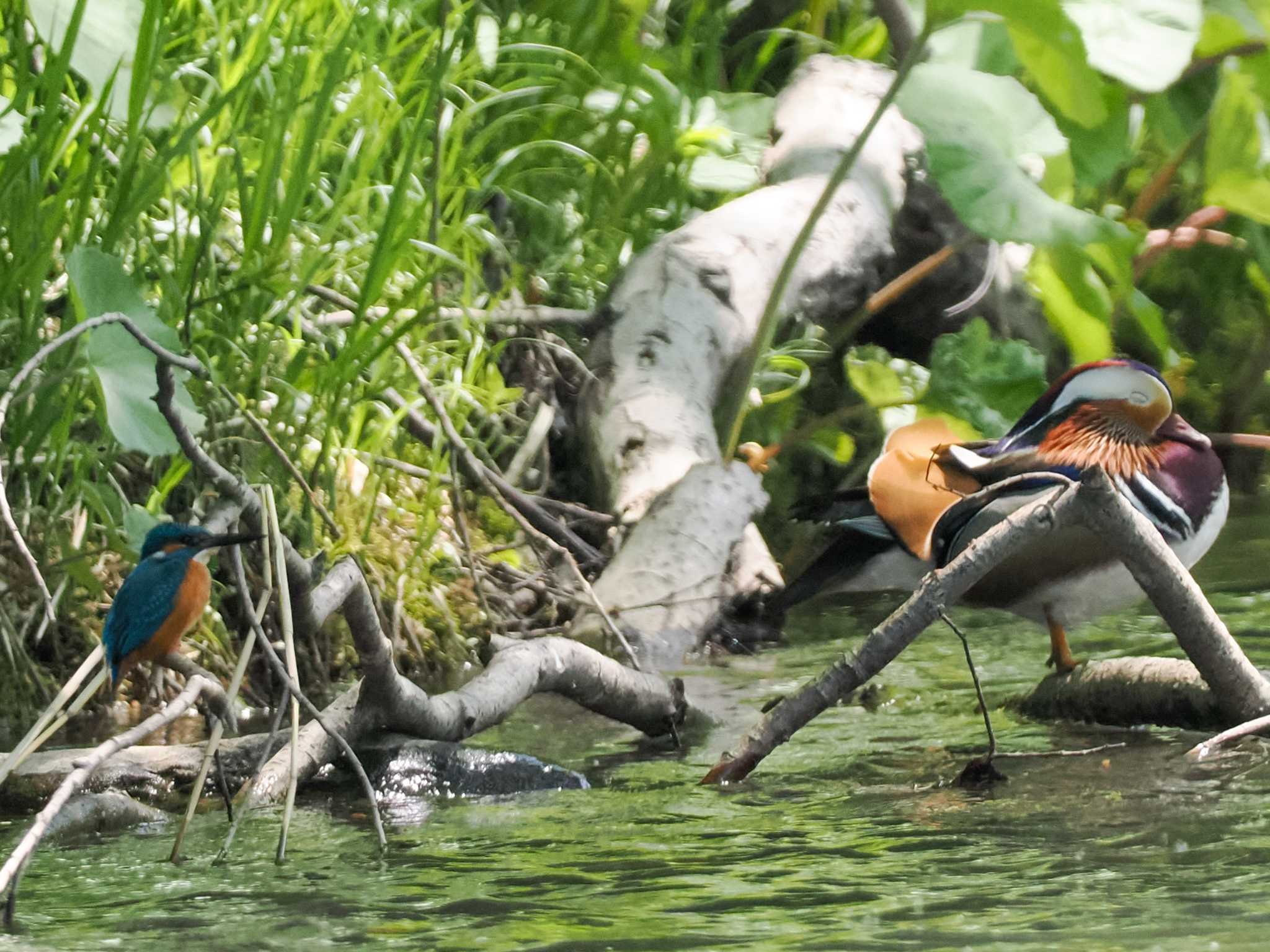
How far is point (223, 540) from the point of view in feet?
7.06

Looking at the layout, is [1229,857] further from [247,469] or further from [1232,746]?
[247,469]

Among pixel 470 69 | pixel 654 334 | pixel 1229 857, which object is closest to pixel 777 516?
pixel 654 334

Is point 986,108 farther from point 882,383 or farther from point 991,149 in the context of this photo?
point 882,383

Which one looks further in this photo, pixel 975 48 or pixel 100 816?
pixel 975 48

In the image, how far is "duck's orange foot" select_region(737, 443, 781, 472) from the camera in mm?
5051

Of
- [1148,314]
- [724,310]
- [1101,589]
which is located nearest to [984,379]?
[1148,314]

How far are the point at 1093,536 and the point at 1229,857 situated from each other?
1.35m

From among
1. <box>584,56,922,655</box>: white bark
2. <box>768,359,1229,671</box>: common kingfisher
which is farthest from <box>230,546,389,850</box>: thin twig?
<box>584,56,922,655</box>: white bark

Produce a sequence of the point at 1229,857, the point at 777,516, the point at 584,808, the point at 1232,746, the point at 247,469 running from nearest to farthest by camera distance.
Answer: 1. the point at 1229,857
2. the point at 584,808
3. the point at 1232,746
4. the point at 247,469
5. the point at 777,516

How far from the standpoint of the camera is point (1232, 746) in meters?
2.87

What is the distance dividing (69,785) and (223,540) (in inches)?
16.9

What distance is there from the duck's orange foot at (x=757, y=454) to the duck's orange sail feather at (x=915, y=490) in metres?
1.13

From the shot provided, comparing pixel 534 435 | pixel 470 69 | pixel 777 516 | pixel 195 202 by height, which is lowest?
pixel 777 516

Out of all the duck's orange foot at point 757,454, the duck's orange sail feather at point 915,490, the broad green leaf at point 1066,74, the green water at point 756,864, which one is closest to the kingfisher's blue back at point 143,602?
the green water at point 756,864
